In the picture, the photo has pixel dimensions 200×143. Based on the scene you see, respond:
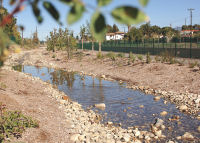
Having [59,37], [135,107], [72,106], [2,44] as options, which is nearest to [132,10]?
[2,44]

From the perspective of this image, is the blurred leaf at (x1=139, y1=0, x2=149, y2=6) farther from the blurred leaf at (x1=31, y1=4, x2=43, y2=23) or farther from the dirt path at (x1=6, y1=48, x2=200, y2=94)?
the dirt path at (x1=6, y1=48, x2=200, y2=94)

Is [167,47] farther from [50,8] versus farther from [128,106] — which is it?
[50,8]

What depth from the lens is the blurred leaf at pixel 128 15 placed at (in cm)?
84

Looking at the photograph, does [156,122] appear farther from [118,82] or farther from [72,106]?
A: [118,82]

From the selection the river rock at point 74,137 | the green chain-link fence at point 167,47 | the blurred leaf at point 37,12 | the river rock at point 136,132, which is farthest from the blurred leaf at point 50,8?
the green chain-link fence at point 167,47

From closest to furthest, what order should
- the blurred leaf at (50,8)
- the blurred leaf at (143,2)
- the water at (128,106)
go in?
the blurred leaf at (143,2) → the blurred leaf at (50,8) → the water at (128,106)

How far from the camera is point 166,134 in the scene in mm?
6691

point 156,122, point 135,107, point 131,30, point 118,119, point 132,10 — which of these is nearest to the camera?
point 132,10

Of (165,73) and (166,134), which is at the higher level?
(165,73)

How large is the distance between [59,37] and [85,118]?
115 feet

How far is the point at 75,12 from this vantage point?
0.91 m

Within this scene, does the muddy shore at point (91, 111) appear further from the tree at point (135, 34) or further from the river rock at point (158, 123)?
the tree at point (135, 34)

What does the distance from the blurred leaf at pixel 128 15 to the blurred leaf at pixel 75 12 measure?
0.40 ft

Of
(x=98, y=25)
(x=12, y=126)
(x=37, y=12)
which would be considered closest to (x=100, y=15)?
(x=98, y=25)
